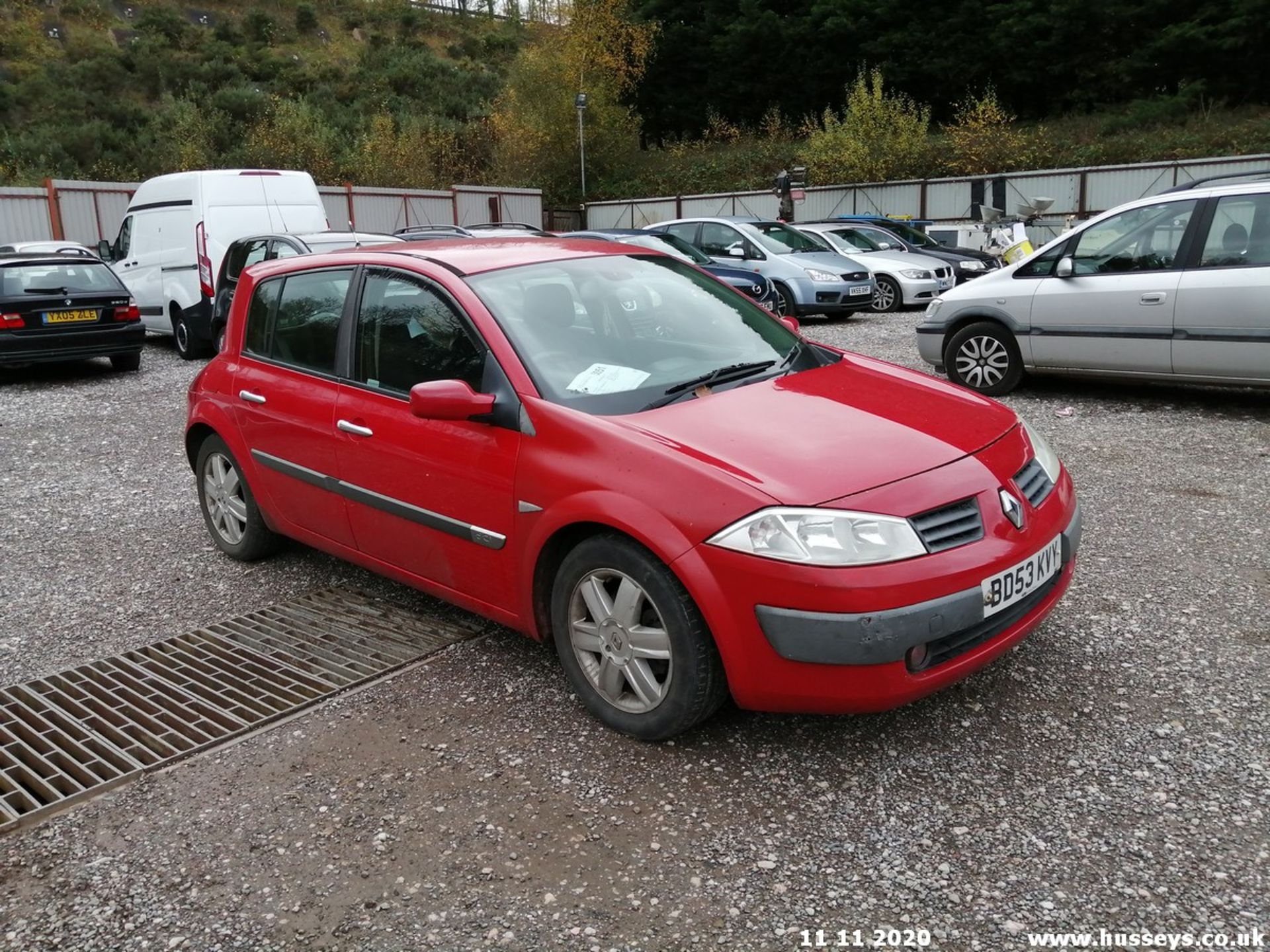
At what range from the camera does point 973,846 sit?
2.79 m

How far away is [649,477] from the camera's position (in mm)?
3189

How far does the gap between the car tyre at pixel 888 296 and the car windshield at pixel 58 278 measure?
10.8 metres

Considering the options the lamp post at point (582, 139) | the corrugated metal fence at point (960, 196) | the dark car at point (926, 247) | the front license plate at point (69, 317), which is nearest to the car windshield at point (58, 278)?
the front license plate at point (69, 317)

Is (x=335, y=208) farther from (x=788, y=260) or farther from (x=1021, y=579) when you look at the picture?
(x=1021, y=579)

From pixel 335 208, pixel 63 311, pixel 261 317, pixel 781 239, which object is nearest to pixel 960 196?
pixel 781 239

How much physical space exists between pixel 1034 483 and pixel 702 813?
1.62 m

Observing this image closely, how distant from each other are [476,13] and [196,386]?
79710 mm

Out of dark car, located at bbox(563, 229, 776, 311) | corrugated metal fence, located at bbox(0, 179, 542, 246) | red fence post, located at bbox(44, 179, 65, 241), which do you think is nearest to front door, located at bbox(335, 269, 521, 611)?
dark car, located at bbox(563, 229, 776, 311)

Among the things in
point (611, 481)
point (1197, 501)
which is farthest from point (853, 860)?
point (1197, 501)

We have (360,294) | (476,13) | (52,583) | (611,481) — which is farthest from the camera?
(476,13)

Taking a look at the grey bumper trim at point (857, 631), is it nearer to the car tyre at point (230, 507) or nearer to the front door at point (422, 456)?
the front door at point (422, 456)

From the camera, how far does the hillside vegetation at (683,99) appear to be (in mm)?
32875

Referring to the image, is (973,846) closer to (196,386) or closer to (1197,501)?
(1197,501)

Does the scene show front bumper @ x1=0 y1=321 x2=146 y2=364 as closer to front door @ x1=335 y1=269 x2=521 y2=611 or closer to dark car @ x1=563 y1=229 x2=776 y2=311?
dark car @ x1=563 y1=229 x2=776 y2=311
